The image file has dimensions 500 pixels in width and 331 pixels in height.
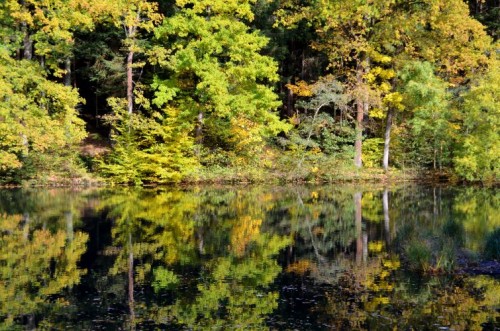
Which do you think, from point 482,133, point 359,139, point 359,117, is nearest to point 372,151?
point 359,139

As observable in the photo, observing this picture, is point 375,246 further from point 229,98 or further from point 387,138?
point 387,138

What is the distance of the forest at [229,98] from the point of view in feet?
105

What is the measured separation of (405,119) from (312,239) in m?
25.7

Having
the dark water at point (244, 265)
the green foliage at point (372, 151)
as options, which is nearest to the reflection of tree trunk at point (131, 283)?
the dark water at point (244, 265)

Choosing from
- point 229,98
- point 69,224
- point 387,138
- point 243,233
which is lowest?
point 243,233

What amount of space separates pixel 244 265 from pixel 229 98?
21.1 meters

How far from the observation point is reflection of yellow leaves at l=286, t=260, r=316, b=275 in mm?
13008

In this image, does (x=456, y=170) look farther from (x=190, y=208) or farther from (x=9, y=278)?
(x=9, y=278)

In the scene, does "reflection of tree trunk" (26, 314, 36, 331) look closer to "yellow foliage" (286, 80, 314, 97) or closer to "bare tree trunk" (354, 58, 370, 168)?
"bare tree trunk" (354, 58, 370, 168)

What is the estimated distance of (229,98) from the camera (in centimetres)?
3372

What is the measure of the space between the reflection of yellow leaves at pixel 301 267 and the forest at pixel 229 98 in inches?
738

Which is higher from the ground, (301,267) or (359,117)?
(359,117)

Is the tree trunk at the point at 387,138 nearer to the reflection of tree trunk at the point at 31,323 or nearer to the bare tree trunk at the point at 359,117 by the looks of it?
the bare tree trunk at the point at 359,117

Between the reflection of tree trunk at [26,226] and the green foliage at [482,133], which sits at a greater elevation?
the green foliage at [482,133]
